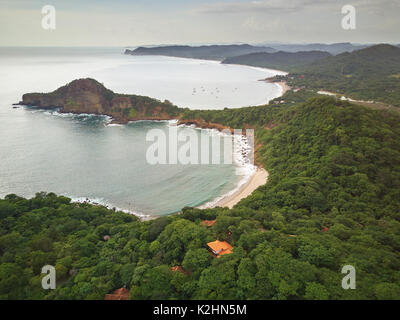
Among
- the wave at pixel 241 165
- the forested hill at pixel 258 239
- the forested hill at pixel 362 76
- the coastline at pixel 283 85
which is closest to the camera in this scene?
the forested hill at pixel 258 239

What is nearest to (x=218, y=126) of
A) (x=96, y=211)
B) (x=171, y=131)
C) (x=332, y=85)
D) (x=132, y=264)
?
(x=171, y=131)

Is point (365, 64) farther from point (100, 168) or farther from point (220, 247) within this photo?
point (220, 247)

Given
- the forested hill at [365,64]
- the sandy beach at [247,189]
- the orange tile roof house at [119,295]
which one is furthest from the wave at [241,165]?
the forested hill at [365,64]

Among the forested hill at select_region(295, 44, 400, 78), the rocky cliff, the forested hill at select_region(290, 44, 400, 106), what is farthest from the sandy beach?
the forested hill at select_region(295, 44, 400, 78)

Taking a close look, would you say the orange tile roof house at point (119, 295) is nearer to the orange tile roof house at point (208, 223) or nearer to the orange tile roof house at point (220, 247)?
the orange tile roof house at point (220, 247)

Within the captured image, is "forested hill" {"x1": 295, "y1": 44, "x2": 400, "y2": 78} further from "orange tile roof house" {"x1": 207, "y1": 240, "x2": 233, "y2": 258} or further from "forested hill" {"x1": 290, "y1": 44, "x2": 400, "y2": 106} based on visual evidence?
"orange tile roof house" {"x1": 207, "y1": 240, "x2": 233, "y2": 258}

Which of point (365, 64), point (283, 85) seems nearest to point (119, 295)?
point (283, 85)

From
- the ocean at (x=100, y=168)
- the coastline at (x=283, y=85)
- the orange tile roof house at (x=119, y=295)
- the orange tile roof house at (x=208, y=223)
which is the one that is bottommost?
the orange tile roof house at (x=119, y=295)
